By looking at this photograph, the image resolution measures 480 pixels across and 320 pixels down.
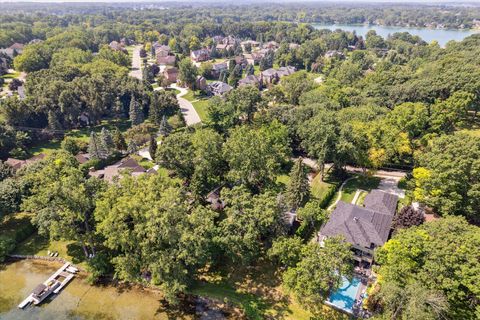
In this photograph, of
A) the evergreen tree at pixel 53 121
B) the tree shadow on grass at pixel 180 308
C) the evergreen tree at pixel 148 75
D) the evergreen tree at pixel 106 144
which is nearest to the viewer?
the tree shadow on grass at pixel 180 308

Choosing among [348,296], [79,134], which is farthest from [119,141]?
[348,296]

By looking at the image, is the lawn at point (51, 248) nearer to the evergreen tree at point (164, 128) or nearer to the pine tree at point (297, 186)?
the pine tree at point (297, 186)

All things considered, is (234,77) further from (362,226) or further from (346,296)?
(346,296)

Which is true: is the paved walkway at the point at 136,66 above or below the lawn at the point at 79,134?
above

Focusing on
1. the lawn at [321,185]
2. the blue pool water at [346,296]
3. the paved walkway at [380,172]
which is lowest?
the blue pool water at [346,296]

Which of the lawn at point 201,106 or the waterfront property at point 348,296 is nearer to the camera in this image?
the waterfront property at point 348,296

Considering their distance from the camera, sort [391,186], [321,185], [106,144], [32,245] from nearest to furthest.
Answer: [32,245] → [391,186] → [321,185] → [106,144]

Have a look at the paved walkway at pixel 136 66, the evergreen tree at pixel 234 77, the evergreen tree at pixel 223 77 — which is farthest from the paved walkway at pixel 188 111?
the paved walkway at pixel 136 66

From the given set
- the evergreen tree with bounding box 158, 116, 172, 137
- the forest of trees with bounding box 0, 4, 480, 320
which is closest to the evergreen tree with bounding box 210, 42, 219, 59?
the forest of trees with bounding box 0, 4, 480, 320
